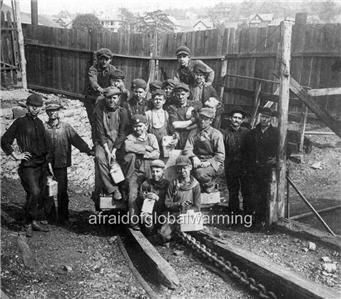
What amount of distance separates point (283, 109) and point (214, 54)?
5.19 metres

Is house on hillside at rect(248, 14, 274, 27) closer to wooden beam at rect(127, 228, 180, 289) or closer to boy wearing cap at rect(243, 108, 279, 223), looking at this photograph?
boy wearing cap at rect(243, 108, 279, 223)

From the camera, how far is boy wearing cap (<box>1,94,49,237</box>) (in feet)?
17.8

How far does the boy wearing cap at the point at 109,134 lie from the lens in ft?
18.5

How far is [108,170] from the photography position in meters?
5.60

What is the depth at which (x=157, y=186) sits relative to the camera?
5.62m

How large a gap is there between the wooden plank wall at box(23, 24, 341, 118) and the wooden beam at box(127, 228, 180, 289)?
3812 mm

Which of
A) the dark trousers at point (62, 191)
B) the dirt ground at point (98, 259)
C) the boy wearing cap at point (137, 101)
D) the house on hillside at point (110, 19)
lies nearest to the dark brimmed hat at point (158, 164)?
the boy wearing cap at point (137, 101)

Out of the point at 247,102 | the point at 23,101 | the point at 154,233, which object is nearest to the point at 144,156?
the point at 154,233

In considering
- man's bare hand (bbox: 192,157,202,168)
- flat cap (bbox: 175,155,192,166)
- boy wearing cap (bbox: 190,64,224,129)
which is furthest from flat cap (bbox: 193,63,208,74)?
flat cap (bbox: 175,155,192,166)

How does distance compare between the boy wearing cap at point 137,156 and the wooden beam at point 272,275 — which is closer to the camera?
the wooden beam at point 272,275

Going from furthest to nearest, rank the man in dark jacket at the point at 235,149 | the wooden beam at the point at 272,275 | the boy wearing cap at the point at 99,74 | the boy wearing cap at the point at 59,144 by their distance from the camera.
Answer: the boy wearing cap at the point at 99,74
the man in dark jacket at the point at 235,149
the boy wearing cap at the point at 59,144
the wooden beam at the point at 272,275

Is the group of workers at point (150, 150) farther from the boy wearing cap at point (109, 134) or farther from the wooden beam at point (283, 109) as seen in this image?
the wooden beam at point (283, 109)

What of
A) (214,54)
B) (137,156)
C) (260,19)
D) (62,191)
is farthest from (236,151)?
(260,19)

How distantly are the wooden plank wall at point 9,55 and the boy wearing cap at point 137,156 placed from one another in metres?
8.04
